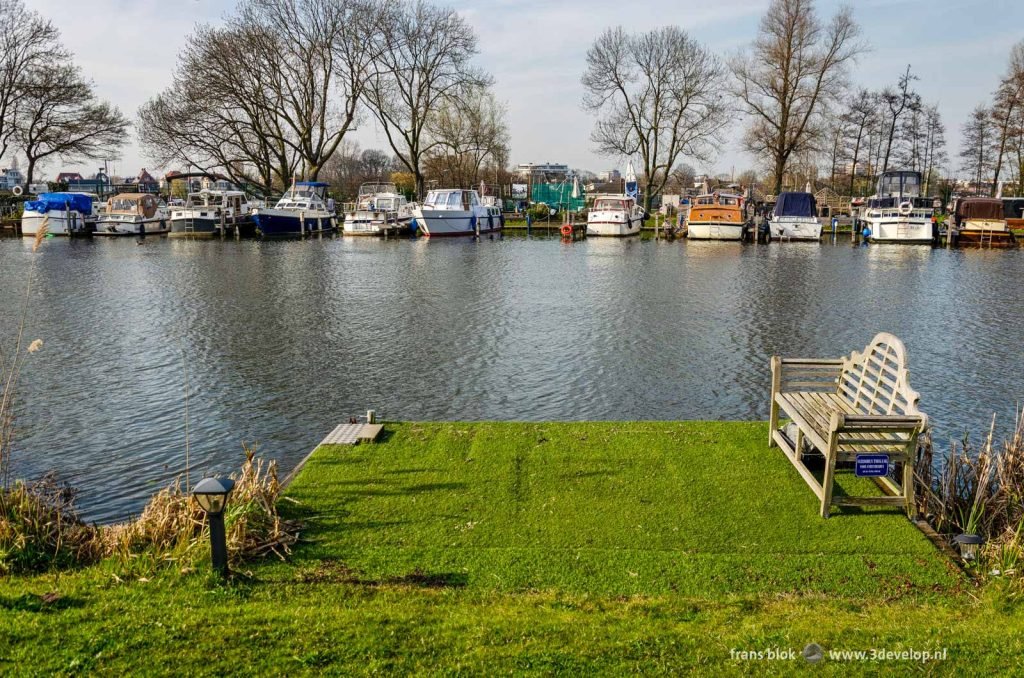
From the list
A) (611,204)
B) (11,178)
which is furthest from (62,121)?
(11,178)

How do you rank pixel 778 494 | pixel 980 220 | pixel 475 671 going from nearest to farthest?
pixel 475 671 → pixel 778 494 → pixel 980 220

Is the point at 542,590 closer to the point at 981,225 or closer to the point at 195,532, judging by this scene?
the point at 195,532

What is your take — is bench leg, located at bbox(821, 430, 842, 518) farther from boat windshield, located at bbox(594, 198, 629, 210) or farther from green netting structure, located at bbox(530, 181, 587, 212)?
green netting structure, located at bbox(530, 181, 587, 212)

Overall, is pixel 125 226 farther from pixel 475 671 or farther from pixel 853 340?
pixel 475 671

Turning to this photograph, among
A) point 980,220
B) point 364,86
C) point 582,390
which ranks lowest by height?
point 582,390

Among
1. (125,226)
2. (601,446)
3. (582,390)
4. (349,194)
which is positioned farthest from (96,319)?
(349,194)

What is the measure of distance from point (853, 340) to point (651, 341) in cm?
406

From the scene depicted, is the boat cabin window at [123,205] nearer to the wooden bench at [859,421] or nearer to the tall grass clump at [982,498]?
the wooden bench at [859,421]

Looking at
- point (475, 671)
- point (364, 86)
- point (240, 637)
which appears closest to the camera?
point (475, 671)

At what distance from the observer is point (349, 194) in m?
84.5

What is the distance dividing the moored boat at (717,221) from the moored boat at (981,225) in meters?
11.2

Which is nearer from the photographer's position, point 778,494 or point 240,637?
point 240,637

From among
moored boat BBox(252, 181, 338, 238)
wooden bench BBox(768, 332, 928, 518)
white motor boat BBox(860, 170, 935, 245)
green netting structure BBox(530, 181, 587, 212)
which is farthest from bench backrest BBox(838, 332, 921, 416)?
green netting structure BBox(530, 181, 587, 212)

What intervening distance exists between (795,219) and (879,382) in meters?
40.6
